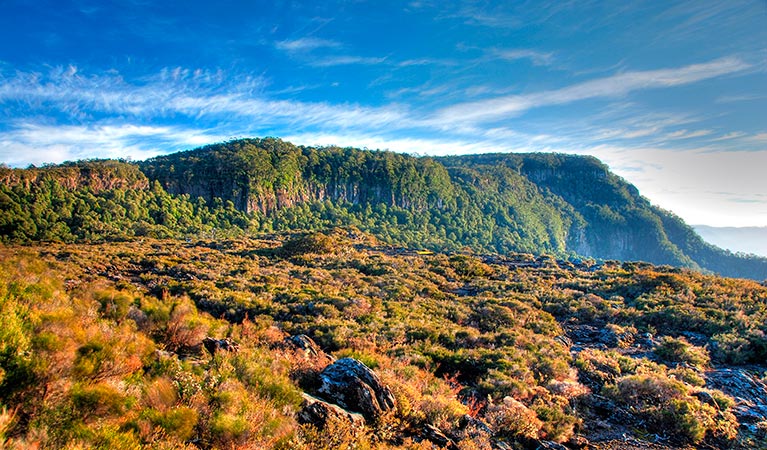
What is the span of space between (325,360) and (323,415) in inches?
103

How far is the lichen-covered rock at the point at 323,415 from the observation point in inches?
186

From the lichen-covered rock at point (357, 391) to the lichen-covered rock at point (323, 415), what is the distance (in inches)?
13.6

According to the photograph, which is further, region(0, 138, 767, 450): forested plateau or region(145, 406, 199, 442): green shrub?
region(0, 138, 767, 450): forested plateau

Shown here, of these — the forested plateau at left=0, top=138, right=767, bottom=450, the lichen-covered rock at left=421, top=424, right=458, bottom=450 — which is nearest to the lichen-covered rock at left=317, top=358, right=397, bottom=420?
the forested plateau at left=0, top=138, right=767, bottom=450

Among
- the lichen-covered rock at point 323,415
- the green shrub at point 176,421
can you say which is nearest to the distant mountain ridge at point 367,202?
the lichen-covered rock at point 323,415

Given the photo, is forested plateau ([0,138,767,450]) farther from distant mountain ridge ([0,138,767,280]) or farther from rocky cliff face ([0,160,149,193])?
rocky cliff face ([0,160,149,193])

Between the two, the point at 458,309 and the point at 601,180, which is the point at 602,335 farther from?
the point at 601,180

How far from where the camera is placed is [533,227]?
448 feet

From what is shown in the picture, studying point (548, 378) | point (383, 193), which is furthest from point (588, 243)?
point (548, 378)

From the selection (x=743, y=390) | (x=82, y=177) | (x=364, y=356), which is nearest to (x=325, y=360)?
(x=364, y=356)

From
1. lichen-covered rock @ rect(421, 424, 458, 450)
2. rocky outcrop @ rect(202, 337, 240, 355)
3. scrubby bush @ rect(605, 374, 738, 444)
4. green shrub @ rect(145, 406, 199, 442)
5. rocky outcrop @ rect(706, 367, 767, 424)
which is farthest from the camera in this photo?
rocky outcrop @ rect(706, 367, 767, 424)

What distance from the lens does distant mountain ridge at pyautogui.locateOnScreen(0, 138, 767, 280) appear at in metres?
59.5

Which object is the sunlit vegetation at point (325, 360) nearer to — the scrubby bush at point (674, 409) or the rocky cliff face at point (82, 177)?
the scrubby bush at point (674, 409)

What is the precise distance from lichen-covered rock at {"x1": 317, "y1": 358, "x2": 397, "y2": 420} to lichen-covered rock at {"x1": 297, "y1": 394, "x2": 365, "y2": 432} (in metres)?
0.35
